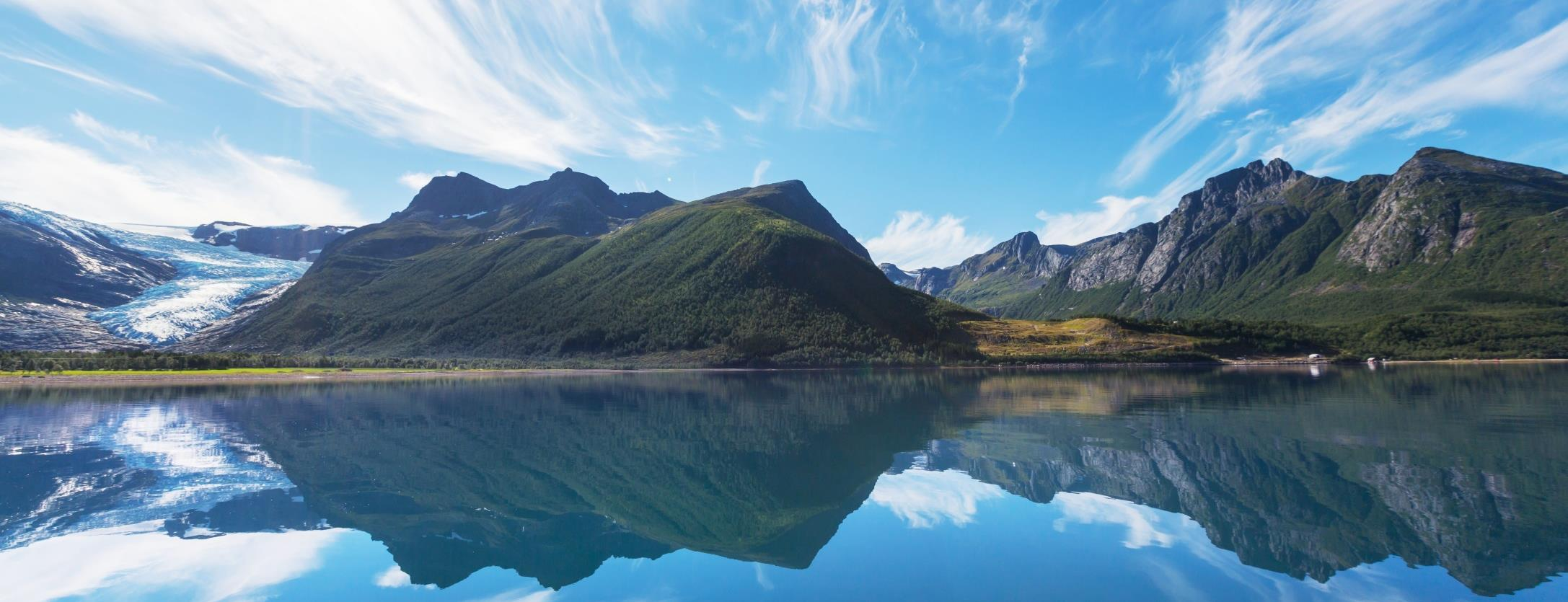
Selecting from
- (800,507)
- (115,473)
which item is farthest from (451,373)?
(800,507)

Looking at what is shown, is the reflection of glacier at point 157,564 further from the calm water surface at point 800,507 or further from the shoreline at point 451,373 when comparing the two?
the shoreline at point 451,373

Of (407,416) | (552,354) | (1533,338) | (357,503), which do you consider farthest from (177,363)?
(1533,338)

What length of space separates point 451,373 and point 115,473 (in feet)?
380

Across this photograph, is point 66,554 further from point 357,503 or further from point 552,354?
point 552,354

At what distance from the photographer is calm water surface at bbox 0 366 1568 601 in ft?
53.7

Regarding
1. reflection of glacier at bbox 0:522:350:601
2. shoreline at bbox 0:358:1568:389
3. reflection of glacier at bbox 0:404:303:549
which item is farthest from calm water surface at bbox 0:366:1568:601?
shoreline at bbox 0:358:1568:389

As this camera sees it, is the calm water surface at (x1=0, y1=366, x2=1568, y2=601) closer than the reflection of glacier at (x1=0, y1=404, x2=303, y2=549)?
Yes

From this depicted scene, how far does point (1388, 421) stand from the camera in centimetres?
4206

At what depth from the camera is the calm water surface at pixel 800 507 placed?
53.7 feet

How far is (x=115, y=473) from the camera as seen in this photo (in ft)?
97.6

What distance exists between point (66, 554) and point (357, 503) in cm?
740

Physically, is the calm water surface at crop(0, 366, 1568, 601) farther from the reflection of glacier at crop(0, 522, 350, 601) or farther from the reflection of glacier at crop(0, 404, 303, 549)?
the reflection of glacier at crop(0, 404, 303, 549)

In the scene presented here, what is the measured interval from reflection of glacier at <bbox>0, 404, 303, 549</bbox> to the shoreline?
61.3 m

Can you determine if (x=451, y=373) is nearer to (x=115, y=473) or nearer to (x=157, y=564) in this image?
(x=115, y=473)
